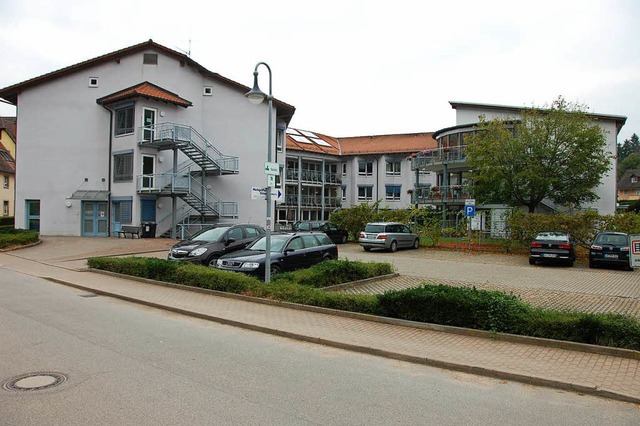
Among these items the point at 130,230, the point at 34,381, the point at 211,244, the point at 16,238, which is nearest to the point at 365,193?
the point at 130,230

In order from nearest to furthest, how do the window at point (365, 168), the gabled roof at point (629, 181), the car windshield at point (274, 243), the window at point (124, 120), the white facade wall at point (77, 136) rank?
1. the car windshield at point (274, 243)
2. the window at point (124, 120)
3. the white facade wall at point (77, 136)
4. the window at point (365, 168)
5. the gabled roof at point (629, 181)

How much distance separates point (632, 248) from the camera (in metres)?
7.37

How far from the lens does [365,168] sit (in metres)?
58.3

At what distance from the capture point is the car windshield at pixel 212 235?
1658 cm

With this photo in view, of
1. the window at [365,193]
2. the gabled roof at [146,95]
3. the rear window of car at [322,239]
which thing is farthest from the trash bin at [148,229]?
the window at [365,193]

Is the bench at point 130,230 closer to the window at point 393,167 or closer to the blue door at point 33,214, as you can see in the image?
the blue door at point 33,214

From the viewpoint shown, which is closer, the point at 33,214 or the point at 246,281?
the point at 246,281

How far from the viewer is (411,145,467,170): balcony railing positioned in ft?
135

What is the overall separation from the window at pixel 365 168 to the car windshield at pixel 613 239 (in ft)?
126

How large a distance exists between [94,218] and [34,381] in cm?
2810

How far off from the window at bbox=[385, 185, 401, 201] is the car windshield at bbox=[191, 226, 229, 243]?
41.5 meters

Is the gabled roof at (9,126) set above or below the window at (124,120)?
above

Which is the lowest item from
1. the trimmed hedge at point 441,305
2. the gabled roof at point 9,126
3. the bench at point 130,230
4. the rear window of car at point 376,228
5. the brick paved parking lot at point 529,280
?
the brick paved parking lot at point 529,280

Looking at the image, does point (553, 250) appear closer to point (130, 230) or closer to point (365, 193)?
point (130, 230)
